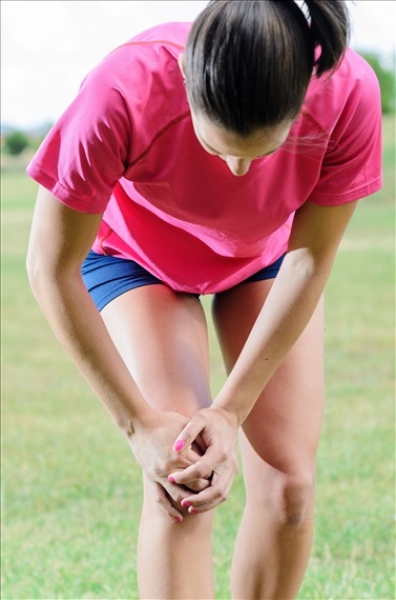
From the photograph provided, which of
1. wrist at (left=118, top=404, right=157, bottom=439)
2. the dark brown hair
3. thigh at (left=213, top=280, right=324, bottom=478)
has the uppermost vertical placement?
the dark brown hair

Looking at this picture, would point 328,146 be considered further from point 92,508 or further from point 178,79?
point 92,508

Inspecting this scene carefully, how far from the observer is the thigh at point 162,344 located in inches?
86.4

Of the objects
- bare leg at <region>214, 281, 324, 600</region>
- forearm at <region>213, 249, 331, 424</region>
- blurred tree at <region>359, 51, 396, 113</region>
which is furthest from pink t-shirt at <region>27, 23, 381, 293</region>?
blurred tree at <region>359, 51, 396, 113</region>

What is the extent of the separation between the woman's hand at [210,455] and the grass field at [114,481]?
39.4 inches

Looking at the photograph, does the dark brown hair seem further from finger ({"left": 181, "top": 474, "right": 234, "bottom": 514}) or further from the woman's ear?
finger ({"left": 181, "top": 474, "right": 234, "bottom": 514})

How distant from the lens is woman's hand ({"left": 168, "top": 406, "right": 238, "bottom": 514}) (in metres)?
2.10

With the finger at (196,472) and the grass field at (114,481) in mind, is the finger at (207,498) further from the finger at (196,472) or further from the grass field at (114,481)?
the grass field at (114,481)

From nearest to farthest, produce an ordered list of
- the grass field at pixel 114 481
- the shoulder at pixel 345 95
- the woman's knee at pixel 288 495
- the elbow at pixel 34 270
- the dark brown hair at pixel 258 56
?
the dark brown hair at pixel 258 56 → the shoulder at pixel 345 95 → the elbow at pixel 34 270 → the woman's knee at pixel 288 495 → the grass field at pixel 114 481

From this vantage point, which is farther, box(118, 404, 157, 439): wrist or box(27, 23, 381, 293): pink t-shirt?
box(118, 404, 157, 439): wrist

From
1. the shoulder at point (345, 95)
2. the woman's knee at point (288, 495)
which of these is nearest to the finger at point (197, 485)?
the woman's knee at point (288, 495)

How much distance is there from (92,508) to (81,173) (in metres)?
2.40

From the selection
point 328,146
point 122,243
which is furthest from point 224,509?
point 328,146

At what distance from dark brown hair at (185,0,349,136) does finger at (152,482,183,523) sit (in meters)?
0.84

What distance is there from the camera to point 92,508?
4.03 m
